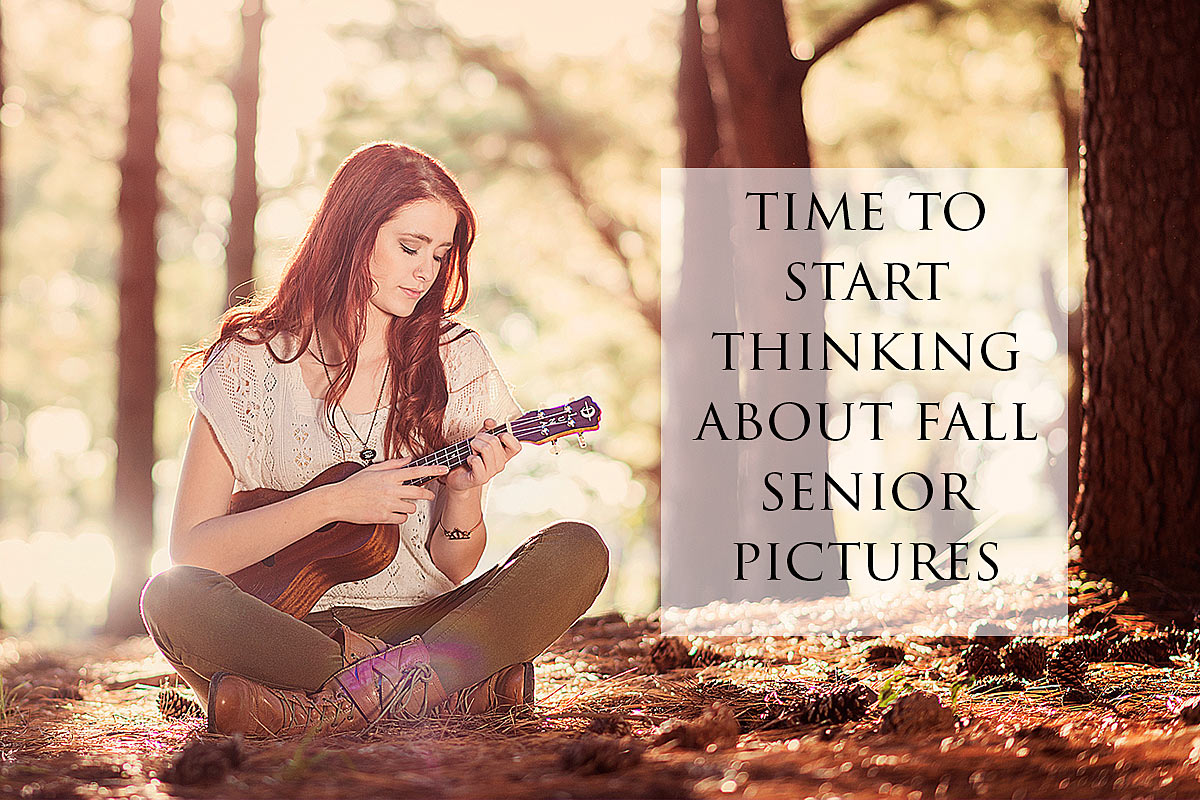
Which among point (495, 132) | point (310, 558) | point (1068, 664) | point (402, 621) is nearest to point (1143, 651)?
point (1068, 664)

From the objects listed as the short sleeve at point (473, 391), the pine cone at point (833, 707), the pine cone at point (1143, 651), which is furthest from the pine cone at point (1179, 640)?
the short sleeve at point (473, 391)

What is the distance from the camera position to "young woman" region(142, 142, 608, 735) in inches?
91.9

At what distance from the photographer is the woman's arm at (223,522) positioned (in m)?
2.47

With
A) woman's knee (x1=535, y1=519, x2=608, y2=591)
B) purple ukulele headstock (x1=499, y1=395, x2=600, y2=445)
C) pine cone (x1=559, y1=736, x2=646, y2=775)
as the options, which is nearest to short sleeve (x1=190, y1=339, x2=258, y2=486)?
purple ukulele headstock (x1=499, y1=395, x2=600, y2=445)

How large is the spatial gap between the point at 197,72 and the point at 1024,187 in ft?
27.2

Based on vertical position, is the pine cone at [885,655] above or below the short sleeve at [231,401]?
below

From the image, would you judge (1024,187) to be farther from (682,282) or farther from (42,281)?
(42,281)

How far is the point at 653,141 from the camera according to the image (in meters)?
10.6

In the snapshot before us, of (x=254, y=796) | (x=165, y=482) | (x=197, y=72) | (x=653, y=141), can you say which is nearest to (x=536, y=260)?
(x=653, y=141)

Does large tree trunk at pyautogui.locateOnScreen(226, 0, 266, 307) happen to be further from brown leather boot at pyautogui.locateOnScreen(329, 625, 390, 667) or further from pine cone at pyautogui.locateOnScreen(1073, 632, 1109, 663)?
pine cone at pyautogui.locateOnScreen(1073, 632, 1109, 663)

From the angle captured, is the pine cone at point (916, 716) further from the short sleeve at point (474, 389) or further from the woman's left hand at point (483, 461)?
Answer: the short sleeve at point (474, 389)

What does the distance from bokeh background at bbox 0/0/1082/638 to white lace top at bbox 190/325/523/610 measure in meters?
3.84

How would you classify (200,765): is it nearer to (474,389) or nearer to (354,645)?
(354,645)

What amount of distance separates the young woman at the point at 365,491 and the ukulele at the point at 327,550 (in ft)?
0.14
